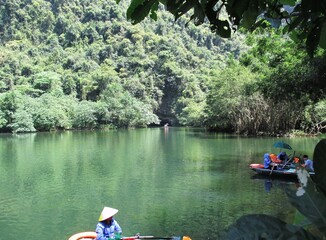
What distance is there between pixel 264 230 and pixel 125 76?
63.2m

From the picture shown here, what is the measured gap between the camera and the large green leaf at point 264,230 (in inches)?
22.6

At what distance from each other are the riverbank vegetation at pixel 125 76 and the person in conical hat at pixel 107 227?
25.6 feet

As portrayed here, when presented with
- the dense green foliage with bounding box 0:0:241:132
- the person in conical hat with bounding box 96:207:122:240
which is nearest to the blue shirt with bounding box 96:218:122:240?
the person in conical hat with bounding box 96:207:122:240

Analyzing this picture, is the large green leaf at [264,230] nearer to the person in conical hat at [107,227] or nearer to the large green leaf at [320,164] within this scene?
the large green leaf at [320,164]

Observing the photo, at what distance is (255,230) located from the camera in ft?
1.90

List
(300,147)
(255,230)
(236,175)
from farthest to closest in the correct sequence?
(300,147) < (236,175) < (255,230)

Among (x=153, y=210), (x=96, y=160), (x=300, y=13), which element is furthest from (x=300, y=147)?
(x=300, y=13)

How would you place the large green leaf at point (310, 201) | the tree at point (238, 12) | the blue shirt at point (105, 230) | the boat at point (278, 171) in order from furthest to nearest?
the boat at point (278, 171) → the blue shirt at point (105, 230) → the tree at point (238, 12) → the large green leaf at point (310, 201)

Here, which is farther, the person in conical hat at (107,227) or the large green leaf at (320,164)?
the person in conical hat at (107,227)

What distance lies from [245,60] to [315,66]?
25.8 m

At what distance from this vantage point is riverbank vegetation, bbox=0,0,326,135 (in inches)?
1213

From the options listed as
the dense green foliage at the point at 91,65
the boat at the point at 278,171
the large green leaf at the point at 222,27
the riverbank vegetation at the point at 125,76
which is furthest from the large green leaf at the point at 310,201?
the dense green foliage at the point at 91,65

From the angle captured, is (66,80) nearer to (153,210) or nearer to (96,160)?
(96,160)

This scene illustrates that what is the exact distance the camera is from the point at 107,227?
20.5 ft
